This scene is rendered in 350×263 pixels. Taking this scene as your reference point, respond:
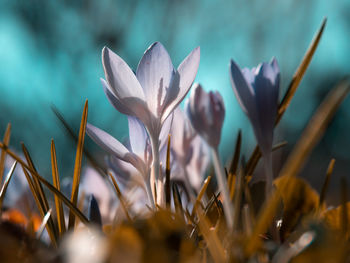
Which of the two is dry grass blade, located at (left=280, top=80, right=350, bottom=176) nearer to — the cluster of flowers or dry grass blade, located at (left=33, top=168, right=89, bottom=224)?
the cluster of flowers

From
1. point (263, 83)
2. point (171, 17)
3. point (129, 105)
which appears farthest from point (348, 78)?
point (171, 17)

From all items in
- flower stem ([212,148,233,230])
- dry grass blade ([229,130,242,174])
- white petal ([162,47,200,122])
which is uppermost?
white petal ([162,47,200,122])

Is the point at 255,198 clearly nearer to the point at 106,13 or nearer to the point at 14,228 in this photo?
the point at 14,228

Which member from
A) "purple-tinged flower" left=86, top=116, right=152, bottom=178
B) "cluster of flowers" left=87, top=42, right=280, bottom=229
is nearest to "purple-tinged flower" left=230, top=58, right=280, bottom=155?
"cluster of flowers" left=87, top=42, right=280, bottom=229

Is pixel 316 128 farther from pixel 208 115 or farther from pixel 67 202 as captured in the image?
pixel 67 202

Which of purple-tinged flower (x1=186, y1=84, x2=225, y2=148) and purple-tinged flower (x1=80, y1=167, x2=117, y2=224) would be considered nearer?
purple-tinged flower (x1=186, y1=84, x2=225, y2=148)

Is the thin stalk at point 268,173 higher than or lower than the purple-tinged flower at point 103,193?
lower

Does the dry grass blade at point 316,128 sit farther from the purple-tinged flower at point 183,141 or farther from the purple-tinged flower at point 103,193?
the purple-tinged flower at point 103,193

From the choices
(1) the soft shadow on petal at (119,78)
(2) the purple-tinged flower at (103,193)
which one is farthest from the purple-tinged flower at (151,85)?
(2) the purple-tinged flower at (103,193)
